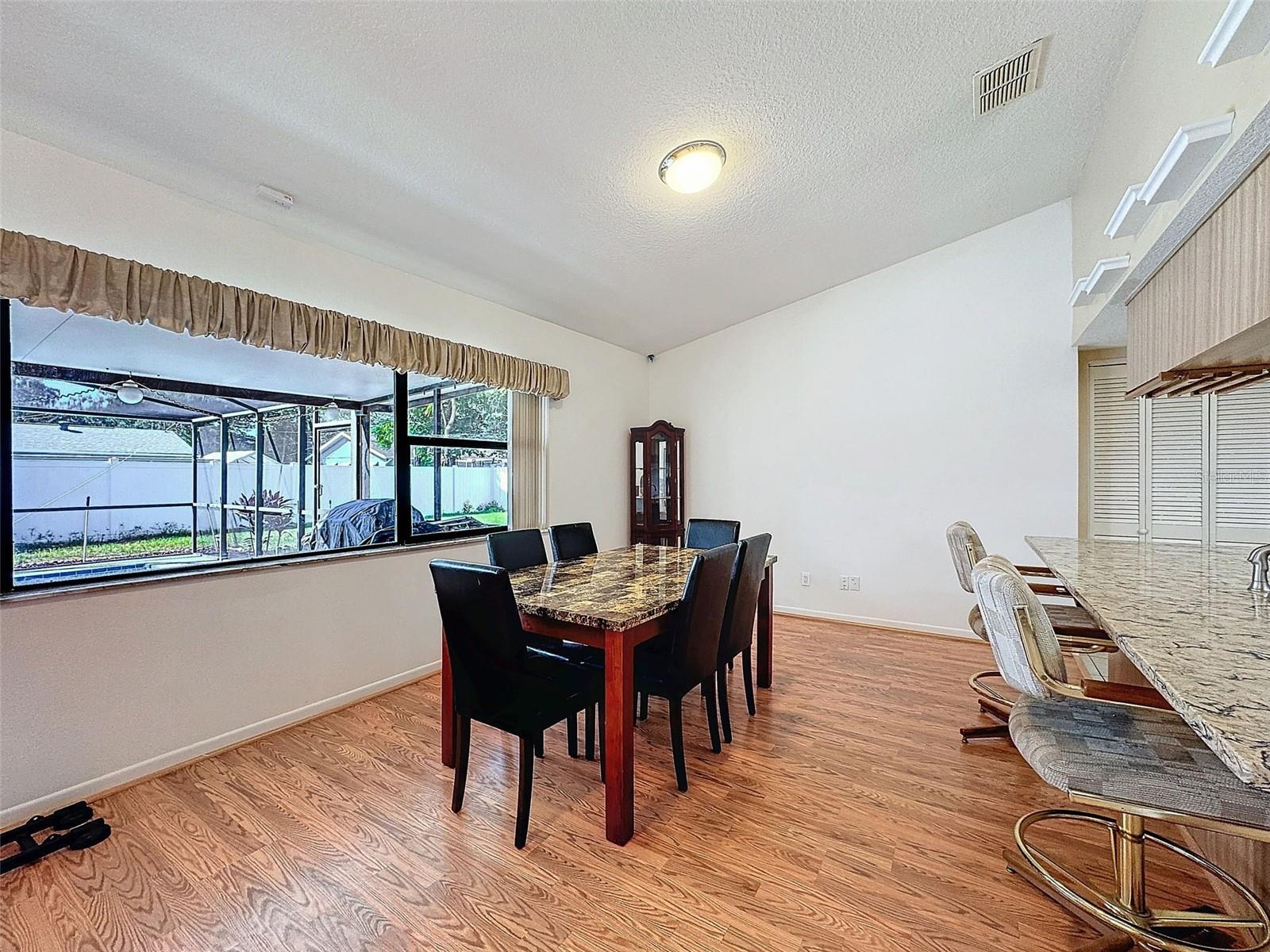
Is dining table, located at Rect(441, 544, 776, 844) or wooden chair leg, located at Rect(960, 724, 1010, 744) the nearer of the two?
dining table, located at Rect(441, 544, 776, 844)

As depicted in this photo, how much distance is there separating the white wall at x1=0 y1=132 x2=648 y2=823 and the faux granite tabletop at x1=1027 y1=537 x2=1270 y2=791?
323 centimetres

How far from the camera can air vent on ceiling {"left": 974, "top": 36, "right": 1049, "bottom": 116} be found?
2287 millimetres

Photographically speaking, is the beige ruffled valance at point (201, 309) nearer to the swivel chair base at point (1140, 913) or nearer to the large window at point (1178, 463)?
the swivel chair base at point (1140, 913)

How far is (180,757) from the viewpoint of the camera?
7.63ft

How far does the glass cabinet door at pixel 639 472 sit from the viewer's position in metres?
5.20

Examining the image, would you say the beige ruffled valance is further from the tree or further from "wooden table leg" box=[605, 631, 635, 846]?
"wooden table leg" box=[605, 631, 635, 846]

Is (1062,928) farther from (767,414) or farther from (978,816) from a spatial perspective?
(767,414)

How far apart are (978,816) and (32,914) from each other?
3.02 metres

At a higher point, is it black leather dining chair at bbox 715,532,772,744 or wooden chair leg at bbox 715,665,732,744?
black leather dining chair at bbox 715,532,772,744

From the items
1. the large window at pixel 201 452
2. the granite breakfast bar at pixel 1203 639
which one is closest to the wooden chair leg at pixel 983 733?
the granite breakfast bar at pixel 1203 639

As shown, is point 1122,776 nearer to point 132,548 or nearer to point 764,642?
point 764,642

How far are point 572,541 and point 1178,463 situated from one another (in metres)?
4.01

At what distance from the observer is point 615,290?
3.94m

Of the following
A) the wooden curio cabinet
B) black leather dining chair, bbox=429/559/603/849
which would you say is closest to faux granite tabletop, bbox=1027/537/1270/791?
black leather dining chair, bbox=429/559/603/849
